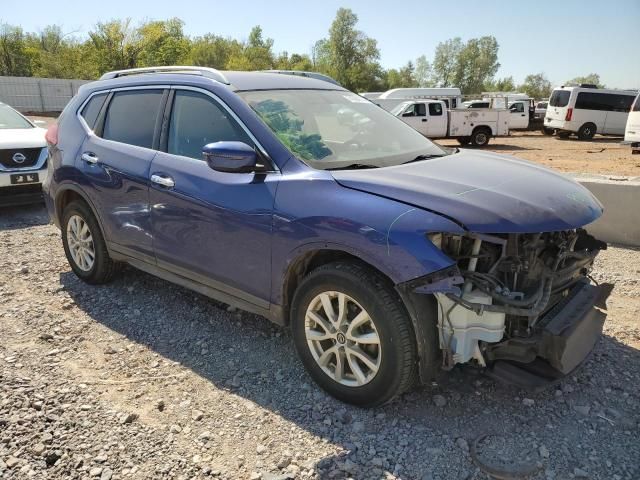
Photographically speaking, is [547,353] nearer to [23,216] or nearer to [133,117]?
[133,117]

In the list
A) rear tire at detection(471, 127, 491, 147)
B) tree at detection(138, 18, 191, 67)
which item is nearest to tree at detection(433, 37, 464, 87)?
tree at detection(138, 18, 191, 67)

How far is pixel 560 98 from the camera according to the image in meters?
24.4

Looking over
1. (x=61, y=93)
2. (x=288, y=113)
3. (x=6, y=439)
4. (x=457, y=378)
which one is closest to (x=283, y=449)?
(x=457, y=378)

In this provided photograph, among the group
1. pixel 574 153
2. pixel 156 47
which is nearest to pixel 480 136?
pixel 574 153

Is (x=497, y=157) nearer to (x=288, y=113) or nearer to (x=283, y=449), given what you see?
(x=288, y=113)

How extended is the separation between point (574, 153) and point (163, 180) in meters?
19.1

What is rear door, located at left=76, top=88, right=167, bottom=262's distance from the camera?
3889mm

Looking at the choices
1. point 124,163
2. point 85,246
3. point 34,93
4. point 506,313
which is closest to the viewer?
point 506,313

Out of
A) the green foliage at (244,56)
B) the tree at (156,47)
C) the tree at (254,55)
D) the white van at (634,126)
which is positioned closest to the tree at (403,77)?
the green foliage at (244,56)

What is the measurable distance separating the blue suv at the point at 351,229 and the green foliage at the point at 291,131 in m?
0.01

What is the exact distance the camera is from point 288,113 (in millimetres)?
3441

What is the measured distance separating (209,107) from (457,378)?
94.9 inches

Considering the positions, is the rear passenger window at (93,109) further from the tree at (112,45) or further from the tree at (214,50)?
the tree at (214,50)

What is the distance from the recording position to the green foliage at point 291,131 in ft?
10.5
